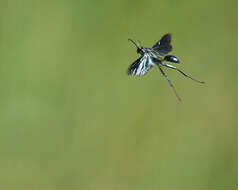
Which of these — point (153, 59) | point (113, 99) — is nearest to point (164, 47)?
point (153, 59)

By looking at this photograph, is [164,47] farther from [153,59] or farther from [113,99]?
[113,99]

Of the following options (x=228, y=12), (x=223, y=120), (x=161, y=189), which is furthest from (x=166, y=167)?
(x=228, y=12)

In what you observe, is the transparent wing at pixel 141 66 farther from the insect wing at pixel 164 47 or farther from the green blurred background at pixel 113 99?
the green blurred background at pixel 113 99

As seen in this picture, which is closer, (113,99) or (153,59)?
(153,59)

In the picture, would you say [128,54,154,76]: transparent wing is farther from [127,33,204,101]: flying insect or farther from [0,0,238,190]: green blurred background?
[0,0,238,190]: green blurred background

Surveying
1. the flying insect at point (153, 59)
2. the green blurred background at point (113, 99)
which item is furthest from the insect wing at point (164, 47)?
→ the green blurred background at point (113, 99)
